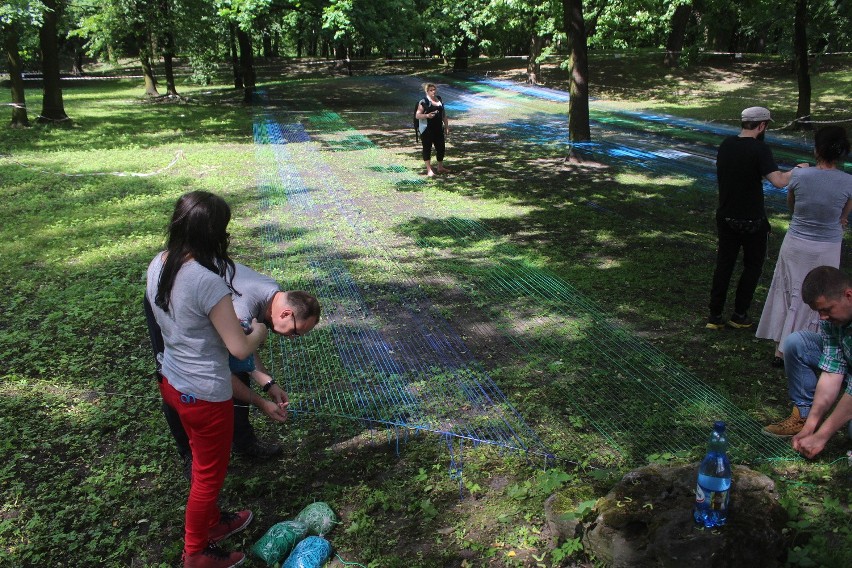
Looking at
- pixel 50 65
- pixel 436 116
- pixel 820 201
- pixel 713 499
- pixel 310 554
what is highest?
pixel 50 65

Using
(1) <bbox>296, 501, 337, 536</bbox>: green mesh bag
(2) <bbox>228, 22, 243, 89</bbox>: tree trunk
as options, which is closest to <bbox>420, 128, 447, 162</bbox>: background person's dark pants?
(1) <bbox>296, 501, 337, 536</bbox>: green mesh bag

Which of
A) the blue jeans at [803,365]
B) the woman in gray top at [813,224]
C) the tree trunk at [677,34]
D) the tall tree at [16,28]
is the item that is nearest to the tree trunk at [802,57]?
the woman in gray top at [813,224]

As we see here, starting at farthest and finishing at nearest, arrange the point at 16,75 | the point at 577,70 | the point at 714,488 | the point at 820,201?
the point at 16,75 → the point at 577,70 → the point at 820,201 → the point at 714,488

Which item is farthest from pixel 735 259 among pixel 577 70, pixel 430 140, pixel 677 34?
pixel 677 34

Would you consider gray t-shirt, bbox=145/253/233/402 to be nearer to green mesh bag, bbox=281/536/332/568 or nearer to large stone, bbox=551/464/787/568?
green mesh bag, bbox=281/536/332/568

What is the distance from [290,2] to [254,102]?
504 centimetres

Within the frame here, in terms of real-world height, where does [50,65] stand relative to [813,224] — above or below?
above

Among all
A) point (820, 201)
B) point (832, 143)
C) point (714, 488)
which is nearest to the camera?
point (714, 488)

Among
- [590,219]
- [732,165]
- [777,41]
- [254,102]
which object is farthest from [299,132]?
[777,41]

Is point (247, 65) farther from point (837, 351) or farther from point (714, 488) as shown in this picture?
point (714, 488)

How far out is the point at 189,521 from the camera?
8.98 feet

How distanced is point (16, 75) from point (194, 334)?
16716mm

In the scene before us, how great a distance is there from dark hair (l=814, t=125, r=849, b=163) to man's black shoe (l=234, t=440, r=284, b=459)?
375 centimetres

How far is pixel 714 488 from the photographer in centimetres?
243
